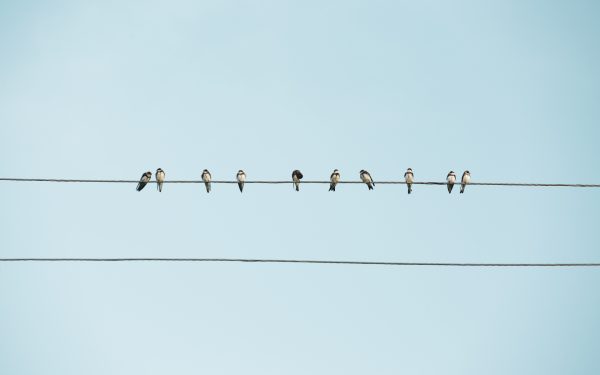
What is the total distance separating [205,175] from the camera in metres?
19.3

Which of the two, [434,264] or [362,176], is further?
[362,176]

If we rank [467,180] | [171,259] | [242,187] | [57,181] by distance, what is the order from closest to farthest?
[171,259]
[57,181]
[242,187]
[467,180]

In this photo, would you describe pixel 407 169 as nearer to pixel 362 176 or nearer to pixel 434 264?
pixel 362 176

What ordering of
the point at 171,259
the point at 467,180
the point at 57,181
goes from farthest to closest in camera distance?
the point at 467,180 → the point at 57,181 → the point at 171,259

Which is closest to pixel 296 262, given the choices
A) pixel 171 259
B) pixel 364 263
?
pixel 364 263

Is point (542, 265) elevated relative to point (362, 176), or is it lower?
lower

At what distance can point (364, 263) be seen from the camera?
11.8m

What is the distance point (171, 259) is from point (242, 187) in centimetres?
656

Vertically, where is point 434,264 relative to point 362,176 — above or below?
below

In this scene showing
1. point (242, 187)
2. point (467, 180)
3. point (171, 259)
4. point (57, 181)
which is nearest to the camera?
point (171, 259)

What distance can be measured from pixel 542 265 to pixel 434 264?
1.65 m

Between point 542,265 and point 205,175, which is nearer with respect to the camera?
point 542,265

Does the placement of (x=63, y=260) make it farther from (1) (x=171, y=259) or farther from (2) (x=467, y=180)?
(2) (x=467, y=180)

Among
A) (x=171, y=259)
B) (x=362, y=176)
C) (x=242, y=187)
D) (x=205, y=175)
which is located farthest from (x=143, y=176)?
(x=171, y=259)
